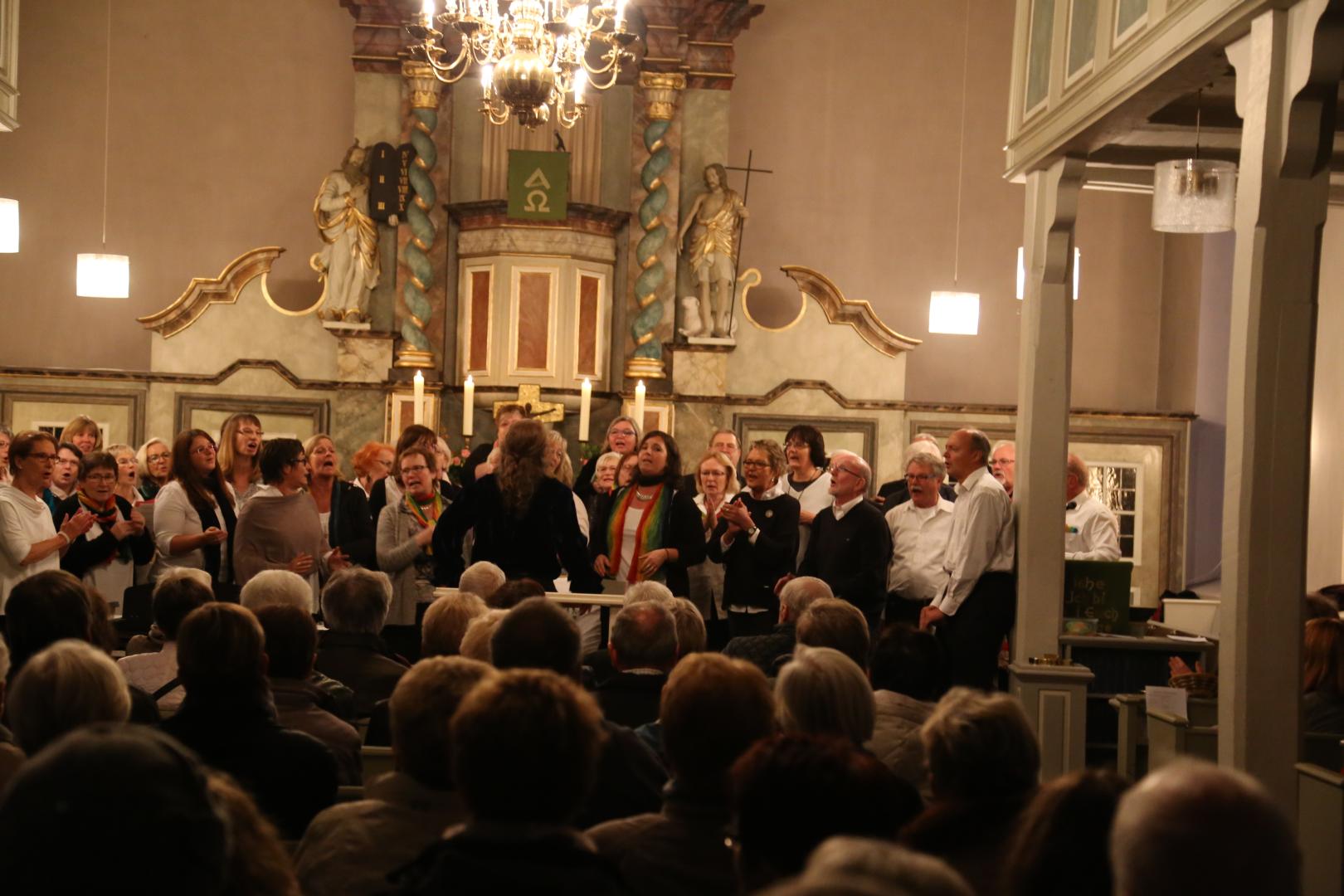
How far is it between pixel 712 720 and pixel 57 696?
128 cm

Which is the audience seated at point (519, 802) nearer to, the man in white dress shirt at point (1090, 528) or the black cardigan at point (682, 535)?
the black cardigan at point (682, 535)

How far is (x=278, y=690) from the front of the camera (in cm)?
398

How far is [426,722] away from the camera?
292 centimetres

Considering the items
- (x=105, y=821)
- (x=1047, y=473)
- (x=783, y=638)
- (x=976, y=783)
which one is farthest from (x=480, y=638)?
(x=1047, y=473)

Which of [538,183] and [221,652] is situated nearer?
[221,652]

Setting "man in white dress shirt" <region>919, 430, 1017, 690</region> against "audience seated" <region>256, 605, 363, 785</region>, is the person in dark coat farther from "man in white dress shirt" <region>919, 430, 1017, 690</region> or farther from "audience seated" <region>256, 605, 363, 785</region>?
"audience seated" <region>256, 605, 363, 785</region>

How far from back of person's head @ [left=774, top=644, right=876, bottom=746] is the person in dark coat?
3007 millimetres

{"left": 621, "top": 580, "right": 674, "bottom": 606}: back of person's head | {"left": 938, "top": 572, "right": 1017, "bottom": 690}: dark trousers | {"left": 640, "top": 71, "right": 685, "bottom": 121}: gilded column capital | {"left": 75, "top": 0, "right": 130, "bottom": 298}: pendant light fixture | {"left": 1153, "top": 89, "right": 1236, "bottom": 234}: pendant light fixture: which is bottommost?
{"left": 938, "top": 572, "right": 1017, "bottom": 690}: dark trousers

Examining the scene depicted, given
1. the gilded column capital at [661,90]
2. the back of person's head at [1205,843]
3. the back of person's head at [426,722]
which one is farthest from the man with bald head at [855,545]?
the gilded column capital at [661,90]

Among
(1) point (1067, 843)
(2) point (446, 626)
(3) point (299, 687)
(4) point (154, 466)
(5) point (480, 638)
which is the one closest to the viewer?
(1) point (1067, 843)

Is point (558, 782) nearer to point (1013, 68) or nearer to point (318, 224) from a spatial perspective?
point (1013, 68)

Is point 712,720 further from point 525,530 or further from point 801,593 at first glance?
point 525,530

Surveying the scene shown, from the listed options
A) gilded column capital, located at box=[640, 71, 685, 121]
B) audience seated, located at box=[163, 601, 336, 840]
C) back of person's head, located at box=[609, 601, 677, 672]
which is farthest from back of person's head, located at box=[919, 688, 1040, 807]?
gilded column capital, located at box=[640, 71, 685, 121]

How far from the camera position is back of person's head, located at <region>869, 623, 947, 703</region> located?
416 centimetres
